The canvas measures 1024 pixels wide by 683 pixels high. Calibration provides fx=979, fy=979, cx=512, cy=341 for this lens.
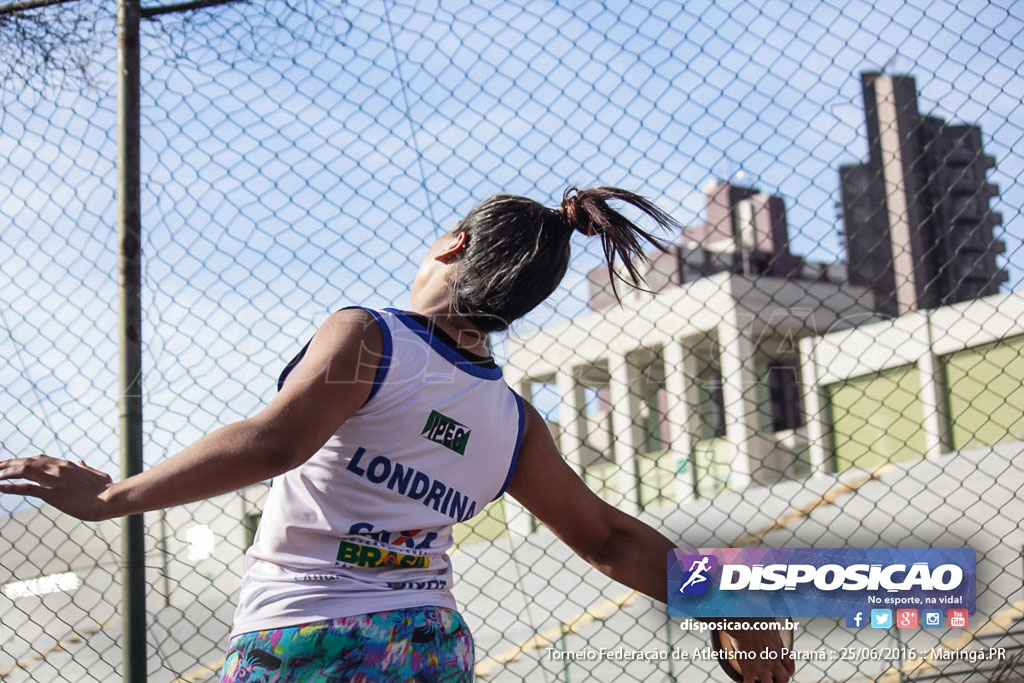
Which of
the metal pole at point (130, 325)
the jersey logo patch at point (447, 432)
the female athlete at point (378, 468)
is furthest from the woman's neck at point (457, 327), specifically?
the metal pole at point (130, 325)

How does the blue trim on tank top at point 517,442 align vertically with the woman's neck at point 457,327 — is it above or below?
below

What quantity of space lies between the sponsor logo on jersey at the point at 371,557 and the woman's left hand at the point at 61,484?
358 millimetres

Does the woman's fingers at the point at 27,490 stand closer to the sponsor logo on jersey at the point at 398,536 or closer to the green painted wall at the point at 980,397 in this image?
the sponsor logo on jersey at the point at 398,536

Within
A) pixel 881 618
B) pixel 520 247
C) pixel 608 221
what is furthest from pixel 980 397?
pixel 520 247

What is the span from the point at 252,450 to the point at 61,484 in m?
0.31

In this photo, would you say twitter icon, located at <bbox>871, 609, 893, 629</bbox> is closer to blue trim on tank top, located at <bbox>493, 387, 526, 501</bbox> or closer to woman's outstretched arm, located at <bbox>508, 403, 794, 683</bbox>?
woman's outstretched arm, located at <bbox>508, 403, 794, 683</bbox>

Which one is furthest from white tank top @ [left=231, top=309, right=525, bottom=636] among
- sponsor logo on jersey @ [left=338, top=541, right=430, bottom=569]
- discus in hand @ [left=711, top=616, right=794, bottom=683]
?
discus in hand @ [left=711, top=616, right=794, bottom=683]

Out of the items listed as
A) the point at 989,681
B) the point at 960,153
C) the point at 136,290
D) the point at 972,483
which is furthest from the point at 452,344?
the point at 972,483

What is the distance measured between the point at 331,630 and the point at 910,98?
3.73 metres

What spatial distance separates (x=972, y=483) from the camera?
862 centimetres

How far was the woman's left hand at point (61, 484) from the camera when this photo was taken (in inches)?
55.9

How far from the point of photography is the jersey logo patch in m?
1.57

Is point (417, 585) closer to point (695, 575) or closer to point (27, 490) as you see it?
point (27, 490)

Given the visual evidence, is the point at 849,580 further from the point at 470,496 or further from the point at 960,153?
the point at 960,153
